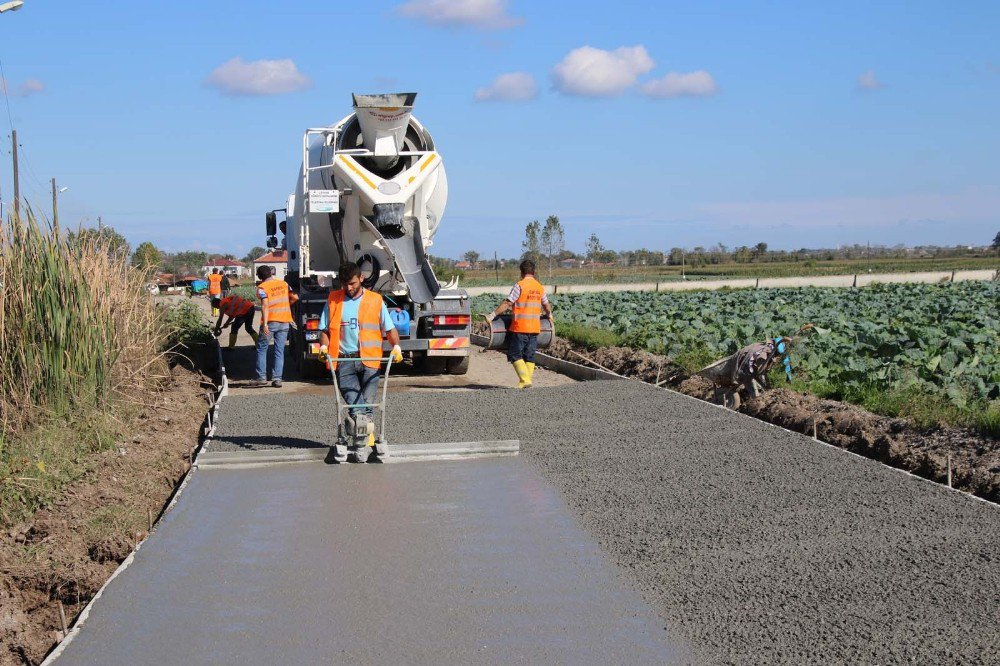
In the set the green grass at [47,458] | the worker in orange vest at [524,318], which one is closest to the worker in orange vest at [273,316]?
the worker in orange vest at [524,318]

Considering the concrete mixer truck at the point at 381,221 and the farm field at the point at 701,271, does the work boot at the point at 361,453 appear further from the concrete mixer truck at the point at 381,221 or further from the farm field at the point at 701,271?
the farm field at the point at 701,271

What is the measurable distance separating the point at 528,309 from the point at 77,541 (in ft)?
26.4

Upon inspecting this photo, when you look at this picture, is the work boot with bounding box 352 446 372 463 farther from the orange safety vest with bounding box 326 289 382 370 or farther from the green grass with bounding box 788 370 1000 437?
the green grass with bounding box 788 370 1000 437

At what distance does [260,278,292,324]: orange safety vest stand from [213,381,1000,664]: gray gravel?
3613 mm

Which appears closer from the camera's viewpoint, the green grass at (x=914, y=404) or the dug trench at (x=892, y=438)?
the dug trench at (x=892, y=438)

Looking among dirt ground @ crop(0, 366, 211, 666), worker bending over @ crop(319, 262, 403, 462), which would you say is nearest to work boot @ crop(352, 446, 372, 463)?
worker bending over @ crop(319, 262, 403, 462)

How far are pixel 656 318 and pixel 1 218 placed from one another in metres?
15.5

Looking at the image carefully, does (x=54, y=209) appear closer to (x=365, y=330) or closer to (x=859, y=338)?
(x=365, y=330)

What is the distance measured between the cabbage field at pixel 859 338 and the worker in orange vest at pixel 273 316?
5961mm

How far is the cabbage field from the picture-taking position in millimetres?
12391

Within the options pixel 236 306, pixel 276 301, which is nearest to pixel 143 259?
pixel 276 301

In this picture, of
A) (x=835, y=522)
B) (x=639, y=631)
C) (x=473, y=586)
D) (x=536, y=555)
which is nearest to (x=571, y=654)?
(x=639, y=631)

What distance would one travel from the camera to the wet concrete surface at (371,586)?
5.11 m

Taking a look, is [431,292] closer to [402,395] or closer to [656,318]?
[402,395]
